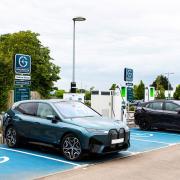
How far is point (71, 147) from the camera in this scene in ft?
36.4

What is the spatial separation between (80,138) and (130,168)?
59.7 inches

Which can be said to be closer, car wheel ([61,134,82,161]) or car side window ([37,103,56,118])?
car wheel ([61,134,82,161])

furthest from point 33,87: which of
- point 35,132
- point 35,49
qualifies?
point 35,132

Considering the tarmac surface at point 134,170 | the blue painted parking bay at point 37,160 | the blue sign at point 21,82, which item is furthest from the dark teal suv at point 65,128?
the blue sign at point 21,82

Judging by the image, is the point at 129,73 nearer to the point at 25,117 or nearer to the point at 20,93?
the point at 20,93

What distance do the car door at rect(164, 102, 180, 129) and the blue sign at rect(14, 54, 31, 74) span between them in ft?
21.9

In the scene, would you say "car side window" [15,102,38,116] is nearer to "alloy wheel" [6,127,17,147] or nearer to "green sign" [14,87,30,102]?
"alloy wheel" [6,127,17,147]

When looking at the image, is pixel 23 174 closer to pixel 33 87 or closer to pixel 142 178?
pixel 142 178

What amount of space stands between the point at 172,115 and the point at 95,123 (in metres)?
7.88

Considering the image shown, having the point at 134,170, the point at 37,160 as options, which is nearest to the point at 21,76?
the point at 37,160

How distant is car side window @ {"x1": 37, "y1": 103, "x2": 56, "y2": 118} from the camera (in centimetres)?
1199

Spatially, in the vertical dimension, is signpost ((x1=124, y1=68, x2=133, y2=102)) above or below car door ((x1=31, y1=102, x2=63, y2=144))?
above

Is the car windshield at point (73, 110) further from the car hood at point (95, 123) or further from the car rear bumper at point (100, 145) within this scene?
the car rear bumper at point (100, 145)

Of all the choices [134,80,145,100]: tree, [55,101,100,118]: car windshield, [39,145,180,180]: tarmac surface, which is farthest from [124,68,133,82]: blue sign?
[134,80,145,100]: tree
